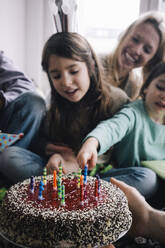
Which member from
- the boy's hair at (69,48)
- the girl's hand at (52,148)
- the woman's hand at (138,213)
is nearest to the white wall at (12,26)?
the boy's hair at (69,48)

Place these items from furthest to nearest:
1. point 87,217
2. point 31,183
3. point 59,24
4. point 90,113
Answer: point 90,113, point 59,24, point 31,183, point 87,217

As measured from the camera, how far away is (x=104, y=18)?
100cm

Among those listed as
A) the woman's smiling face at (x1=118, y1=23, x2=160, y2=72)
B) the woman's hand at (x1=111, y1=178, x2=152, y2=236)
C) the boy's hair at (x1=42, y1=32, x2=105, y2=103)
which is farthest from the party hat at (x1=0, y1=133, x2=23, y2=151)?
the woman's smiling face at (x1=118, y1=23, x2=160, y2=72)

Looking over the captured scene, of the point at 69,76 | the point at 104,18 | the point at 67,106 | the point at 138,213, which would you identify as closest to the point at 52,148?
the point at 67,106

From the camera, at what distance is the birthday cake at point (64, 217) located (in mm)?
517

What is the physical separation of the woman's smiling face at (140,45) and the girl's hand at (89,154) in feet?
1.52

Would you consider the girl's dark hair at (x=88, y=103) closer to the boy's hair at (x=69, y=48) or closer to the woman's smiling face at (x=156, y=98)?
the boy's hair at (x=69, y=48)

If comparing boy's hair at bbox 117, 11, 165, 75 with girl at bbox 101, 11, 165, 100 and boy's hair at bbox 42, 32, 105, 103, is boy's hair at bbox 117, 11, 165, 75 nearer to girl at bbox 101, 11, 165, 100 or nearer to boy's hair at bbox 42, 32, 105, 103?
girl at bbox 101, 11, 165, 100

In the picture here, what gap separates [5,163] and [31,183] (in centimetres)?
28

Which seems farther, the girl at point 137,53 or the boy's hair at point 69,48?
the girl at point 137,53

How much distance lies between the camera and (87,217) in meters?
0.53

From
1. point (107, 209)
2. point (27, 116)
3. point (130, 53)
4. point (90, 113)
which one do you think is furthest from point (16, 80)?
point (107, 209)

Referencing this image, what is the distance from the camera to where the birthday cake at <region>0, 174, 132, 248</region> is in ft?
1.69

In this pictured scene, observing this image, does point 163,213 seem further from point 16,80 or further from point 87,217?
point 16,80
